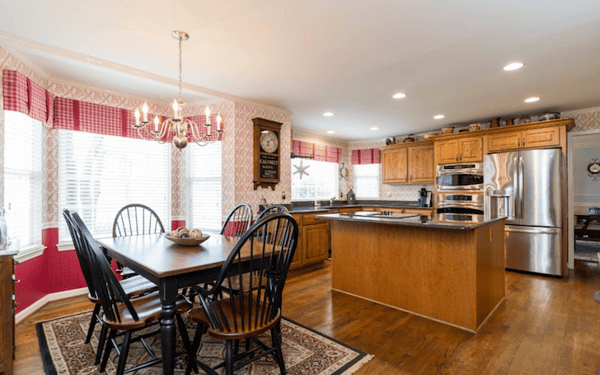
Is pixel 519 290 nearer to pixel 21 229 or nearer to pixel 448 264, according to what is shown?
pixel 448 264

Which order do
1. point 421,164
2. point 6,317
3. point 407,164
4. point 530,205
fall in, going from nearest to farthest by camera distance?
point 6,317 → point 530,205 → point 421,164 → point 407,164

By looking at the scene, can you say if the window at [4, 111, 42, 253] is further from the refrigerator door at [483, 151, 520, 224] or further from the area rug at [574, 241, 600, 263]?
the area rug at [574, 241, 600, 263]

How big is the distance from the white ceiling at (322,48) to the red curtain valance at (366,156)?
2.71 m

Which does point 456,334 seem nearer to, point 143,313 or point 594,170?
point 143,313

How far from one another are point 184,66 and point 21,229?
2.21 m

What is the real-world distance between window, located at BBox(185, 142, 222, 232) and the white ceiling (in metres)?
0.75

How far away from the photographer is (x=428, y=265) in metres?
2.77

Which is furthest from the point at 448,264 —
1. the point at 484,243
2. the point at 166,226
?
the point at 166,226

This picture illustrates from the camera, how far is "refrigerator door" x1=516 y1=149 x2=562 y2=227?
4129 mm

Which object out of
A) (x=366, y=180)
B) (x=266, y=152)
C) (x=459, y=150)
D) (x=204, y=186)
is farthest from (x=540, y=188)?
(x=204, y=186)

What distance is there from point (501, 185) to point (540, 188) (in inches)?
18.3

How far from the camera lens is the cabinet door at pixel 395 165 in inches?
243

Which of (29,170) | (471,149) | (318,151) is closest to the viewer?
(29,170)

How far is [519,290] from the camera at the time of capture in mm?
3590
